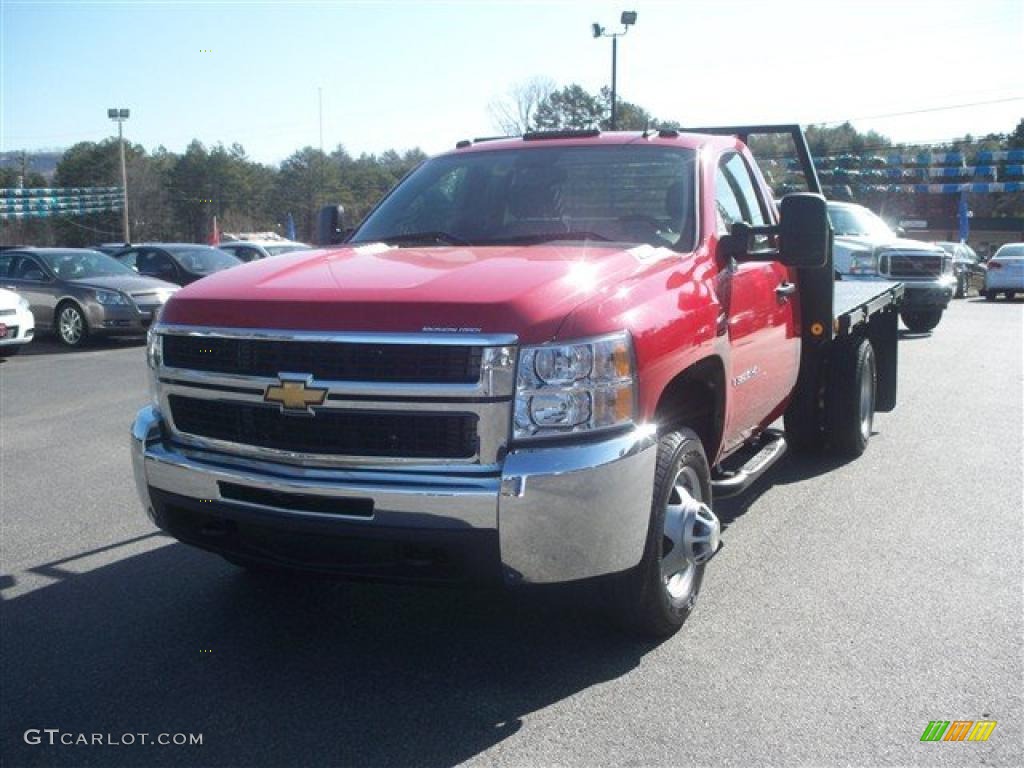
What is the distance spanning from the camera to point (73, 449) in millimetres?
7902

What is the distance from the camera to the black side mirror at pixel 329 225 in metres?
5.54

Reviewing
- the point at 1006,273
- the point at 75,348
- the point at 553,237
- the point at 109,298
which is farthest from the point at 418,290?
the point at 1006,273

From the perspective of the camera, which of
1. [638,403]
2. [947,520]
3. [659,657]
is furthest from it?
[947,520]

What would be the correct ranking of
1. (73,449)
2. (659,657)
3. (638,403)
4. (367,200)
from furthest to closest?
(367,200)
(73,449)
(659,657)
(638,403)

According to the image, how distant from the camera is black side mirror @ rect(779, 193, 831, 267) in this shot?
182 inches

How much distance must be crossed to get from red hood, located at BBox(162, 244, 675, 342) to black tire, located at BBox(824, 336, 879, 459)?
10.1 feet

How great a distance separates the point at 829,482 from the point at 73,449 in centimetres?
567

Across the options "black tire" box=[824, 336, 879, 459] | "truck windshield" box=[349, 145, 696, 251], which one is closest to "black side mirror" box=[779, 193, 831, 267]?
"truck windshield" box=[349, 145, 696, 251]

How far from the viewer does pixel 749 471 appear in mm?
4957

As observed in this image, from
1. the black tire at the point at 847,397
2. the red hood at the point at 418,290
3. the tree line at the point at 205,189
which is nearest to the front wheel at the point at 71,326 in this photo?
the black tire at the point at 847,397

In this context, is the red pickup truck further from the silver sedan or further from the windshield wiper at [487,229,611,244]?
the silver sedan

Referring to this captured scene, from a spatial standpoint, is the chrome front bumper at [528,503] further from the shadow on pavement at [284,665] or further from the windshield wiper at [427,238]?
the windshield wiper at [427,238]

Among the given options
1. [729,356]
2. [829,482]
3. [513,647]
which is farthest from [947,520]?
[513,647]

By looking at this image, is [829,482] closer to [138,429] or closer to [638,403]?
[638,403]
